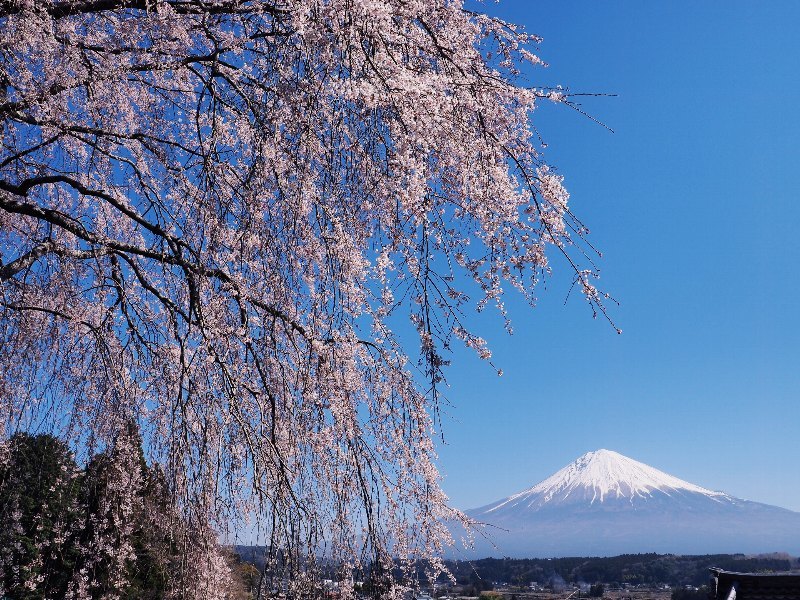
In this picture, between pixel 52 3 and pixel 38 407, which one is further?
pixel 38 407

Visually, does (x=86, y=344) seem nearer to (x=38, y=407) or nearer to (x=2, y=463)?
(x=38, y=407)

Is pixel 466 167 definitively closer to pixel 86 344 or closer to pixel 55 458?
pixel 86 344

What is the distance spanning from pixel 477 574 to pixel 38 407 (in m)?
2.86

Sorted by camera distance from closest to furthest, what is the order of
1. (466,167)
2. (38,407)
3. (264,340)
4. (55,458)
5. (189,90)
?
1. (466,167)
2. (264,340)
3. (38,407)
4. (189,90)
5. (55,458)

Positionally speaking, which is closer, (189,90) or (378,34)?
(378,34)

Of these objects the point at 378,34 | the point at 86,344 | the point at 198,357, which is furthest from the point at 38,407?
the point at 378,34

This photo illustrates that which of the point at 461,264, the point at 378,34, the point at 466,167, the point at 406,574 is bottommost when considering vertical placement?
the point at 406,574

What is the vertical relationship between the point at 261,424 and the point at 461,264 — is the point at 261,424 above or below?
below

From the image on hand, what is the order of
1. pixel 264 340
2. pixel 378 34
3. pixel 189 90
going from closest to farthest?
pixel 378 34 < pixel 264 340 < pixel 189 90

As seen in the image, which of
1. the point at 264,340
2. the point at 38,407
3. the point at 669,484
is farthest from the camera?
the point at 669,484

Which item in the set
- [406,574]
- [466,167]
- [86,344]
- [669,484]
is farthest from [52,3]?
[669,484]

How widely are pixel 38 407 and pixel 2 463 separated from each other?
1425 mm

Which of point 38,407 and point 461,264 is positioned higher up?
point 461,264

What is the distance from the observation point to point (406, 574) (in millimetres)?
3695
